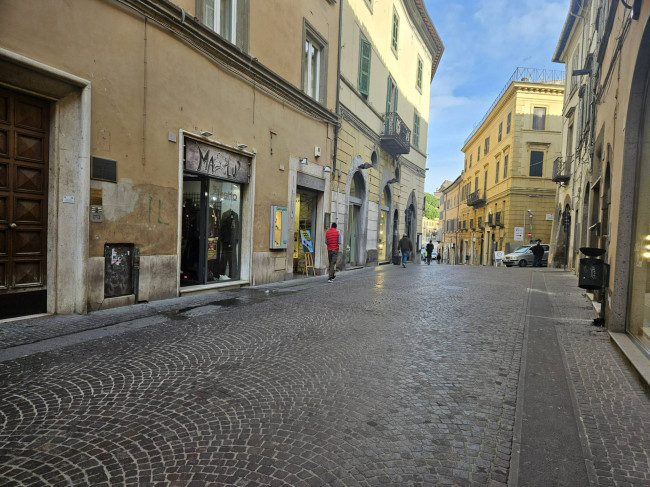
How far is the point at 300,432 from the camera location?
2.72 m

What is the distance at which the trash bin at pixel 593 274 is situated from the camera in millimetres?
6019

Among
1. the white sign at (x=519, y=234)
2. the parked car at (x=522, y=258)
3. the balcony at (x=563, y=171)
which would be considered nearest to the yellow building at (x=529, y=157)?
the white sign at (x=519, y=234)

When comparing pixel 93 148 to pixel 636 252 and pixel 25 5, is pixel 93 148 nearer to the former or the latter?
pixel 25 5

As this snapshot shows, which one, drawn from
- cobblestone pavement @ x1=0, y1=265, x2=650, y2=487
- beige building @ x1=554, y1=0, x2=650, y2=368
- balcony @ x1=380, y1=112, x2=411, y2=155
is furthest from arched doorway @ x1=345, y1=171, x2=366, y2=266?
cobblestone pavement @ x1=0, y1=265, x2=650, y2=487

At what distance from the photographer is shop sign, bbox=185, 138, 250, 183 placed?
8008 mm

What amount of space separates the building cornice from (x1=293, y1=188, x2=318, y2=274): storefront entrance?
2.84m

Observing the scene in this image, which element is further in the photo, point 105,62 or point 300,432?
point 105,62

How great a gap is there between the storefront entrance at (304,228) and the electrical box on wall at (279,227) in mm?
2011

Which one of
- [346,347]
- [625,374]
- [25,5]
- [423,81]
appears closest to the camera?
[625,374]

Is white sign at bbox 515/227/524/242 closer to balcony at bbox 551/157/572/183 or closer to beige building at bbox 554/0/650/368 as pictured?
balcony at bbox 551/157/572/183

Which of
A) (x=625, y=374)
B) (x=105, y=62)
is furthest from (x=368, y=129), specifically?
(x=625, y=374)

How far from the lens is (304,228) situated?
13.4 meters

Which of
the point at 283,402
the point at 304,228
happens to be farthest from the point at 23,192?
the point at 304,228

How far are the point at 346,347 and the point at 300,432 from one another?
80.0 inches
